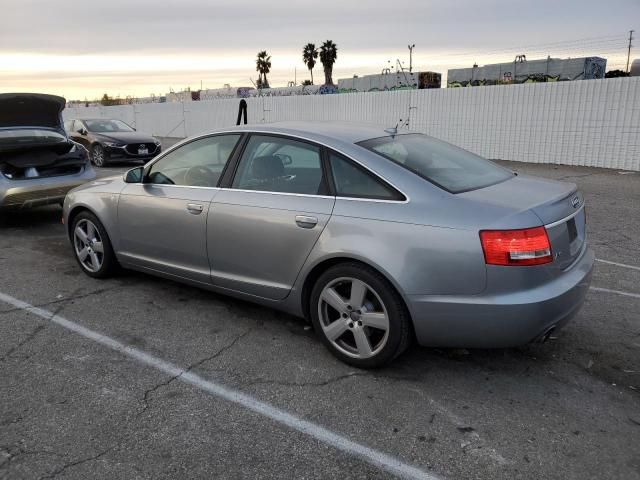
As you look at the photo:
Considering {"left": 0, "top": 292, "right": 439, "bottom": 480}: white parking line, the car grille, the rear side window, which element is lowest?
{"left": 0, "top": 292, "right": 439, "bottom": 480}: white parking line

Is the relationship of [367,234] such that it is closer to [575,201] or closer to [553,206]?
[553,206]

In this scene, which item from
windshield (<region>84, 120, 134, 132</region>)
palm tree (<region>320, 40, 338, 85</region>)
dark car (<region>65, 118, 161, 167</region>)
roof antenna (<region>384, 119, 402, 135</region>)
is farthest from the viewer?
palm tree (<region>320, 40, 338, 85</region>)

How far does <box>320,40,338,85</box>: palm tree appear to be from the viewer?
78.5 m

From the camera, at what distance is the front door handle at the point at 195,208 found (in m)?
4.12

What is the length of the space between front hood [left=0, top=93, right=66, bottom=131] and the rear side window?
6313 mm

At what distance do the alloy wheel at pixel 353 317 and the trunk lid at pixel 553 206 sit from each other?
33.5 inches

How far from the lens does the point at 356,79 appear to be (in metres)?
37.8

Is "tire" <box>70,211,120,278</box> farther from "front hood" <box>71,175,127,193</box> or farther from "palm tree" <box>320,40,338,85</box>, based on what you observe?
"palm tree" <box>320,40,338,85</box>

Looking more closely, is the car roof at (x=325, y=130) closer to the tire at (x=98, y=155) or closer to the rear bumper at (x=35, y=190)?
the rear bumper at (x=35, y=190)

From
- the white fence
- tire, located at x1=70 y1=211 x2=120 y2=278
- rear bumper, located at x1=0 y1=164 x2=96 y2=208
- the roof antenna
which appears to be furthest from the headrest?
the white fence

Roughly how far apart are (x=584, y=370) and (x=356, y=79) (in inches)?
1436

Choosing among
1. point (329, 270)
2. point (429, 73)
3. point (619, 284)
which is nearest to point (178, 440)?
point (329, 270)

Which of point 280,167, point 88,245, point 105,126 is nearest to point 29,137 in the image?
point 88,245

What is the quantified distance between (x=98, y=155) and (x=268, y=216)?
13.0m
